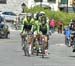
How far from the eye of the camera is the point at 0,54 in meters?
25.8

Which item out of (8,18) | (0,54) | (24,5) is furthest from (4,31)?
(24,5)

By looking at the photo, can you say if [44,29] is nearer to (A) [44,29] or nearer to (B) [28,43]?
(A) [44,29]

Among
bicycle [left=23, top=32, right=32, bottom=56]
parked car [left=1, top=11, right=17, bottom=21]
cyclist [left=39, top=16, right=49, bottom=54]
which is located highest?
cyclist [left=39, top=16, right=49, bottom=54]

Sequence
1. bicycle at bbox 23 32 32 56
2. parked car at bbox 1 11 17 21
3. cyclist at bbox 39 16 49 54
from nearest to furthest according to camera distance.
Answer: cyclist at bbox 39 16 49 54 < bicycle at bbox 23 32 32 56 < parked car at bbox 1 11 17 21

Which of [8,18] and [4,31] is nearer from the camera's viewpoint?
[4,31]

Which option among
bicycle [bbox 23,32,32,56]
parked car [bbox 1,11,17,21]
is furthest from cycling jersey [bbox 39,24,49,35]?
parked car [bbox 1,11,17,21]

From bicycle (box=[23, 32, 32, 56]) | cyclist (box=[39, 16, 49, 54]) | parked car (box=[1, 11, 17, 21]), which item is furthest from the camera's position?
parked car (box=[1, 11, 17, 21])

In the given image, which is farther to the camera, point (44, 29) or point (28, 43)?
point (28, 43)

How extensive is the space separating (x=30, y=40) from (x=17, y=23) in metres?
37.5

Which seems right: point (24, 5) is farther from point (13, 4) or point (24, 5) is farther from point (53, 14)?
point (53, 14)

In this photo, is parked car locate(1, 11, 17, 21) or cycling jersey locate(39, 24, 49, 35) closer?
cycling jersey locate(39, 24, 49, 35)

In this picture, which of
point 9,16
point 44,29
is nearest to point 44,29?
point 44,29

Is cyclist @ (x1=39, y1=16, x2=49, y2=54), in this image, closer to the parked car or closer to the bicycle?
the bicycle

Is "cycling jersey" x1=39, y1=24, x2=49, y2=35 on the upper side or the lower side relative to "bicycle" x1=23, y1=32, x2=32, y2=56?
upper
